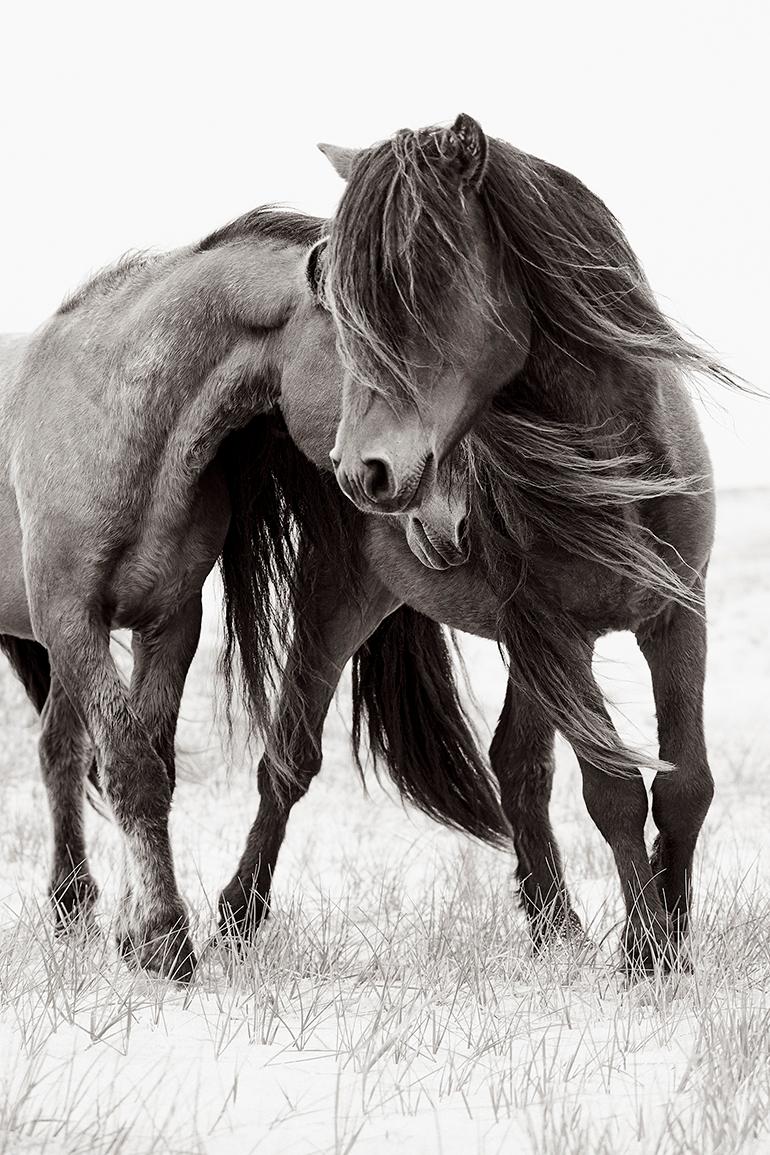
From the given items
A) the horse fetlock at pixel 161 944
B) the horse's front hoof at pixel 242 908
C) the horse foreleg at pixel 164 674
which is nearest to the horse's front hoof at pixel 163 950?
the horse fetlock at pixel 161 944

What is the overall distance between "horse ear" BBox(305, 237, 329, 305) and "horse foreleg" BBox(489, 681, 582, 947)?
1.55m

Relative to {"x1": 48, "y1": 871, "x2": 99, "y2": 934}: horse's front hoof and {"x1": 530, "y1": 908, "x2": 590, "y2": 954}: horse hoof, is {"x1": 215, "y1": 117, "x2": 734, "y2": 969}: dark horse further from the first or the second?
{"x1": 48, "y1": 871, "x2": 99, "y2": 934}: horse's front hoof

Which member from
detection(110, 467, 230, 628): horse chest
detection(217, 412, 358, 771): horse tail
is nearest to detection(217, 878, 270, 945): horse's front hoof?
detection(217, 412, 358, 771): horse tail

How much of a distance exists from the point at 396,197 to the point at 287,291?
723mm

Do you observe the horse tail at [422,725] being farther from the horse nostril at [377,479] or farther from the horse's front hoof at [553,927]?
the horse nostril at [377,479]

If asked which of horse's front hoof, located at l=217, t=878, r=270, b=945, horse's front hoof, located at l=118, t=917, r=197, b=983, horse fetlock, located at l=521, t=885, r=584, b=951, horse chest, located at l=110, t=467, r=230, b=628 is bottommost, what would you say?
horse's front hoof, located at l=217, t=878, r=270, b=945

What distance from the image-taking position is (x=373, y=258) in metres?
3.05

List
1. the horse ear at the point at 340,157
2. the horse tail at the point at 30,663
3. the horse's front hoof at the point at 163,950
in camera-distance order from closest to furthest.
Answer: the horse ear at the point at 340,157 < the horse's front hoof at the point at 163,950 < the horse tail at the point at 30,663

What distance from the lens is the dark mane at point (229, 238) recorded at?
3900mm

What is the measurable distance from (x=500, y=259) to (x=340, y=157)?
20.6 inches

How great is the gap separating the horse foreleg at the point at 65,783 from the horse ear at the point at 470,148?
8.82 feet

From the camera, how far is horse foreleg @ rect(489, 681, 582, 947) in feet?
14.5

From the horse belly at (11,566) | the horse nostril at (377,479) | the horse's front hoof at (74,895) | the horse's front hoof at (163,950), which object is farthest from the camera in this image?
the horse's front hoof at (74,895)

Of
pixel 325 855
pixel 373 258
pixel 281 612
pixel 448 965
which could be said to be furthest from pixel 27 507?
pixel 325 855
